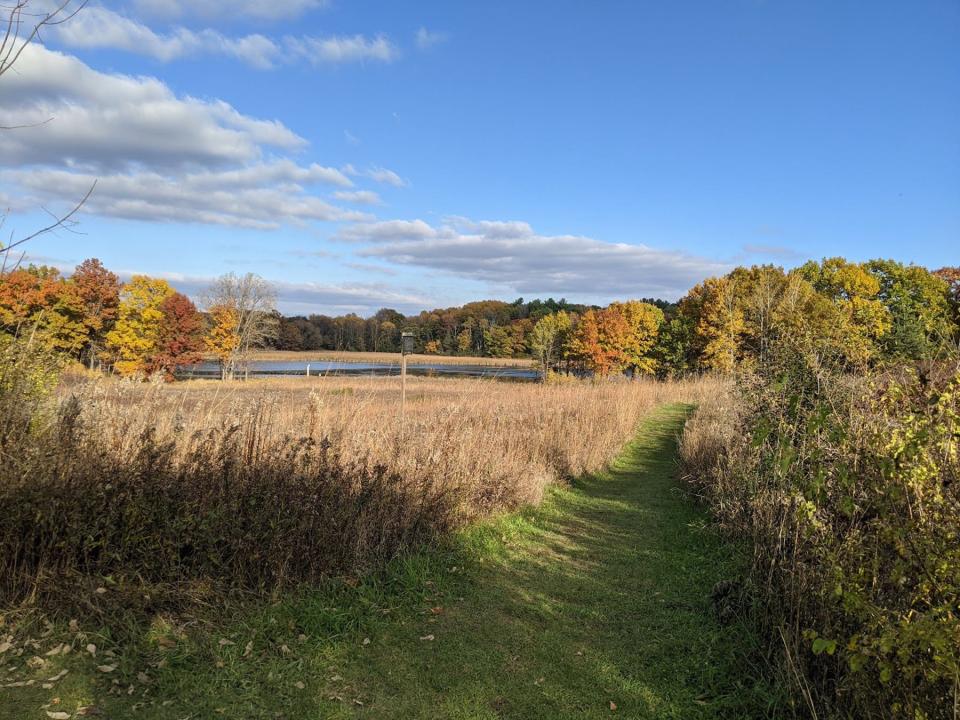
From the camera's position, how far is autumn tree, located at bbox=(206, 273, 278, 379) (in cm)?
4662

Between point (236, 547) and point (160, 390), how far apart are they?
2.44 m

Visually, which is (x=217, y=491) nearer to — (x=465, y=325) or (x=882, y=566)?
(x=882, y=566)

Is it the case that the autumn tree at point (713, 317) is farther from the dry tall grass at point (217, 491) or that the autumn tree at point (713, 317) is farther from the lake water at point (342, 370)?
the dry tall grass at point (217, 491)

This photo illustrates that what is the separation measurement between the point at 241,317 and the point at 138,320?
8007 mm

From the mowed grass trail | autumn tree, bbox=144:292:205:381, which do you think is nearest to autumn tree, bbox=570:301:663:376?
autumn tree, bbox=144:292:205:381

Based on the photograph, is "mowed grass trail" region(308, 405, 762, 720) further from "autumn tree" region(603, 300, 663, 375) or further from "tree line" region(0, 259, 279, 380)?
"autumn tree" region(603, 300, 663, 375)

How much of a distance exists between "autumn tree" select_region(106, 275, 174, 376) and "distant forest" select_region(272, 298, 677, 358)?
15118mm

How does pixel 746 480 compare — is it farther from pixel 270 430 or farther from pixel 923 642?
pixel 270 430

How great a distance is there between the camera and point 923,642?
2.21 meters

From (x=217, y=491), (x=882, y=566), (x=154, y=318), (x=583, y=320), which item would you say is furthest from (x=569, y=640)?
(x=583, y=320)

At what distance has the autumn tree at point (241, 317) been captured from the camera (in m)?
46.6

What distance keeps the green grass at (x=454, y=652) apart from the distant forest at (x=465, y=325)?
184ft

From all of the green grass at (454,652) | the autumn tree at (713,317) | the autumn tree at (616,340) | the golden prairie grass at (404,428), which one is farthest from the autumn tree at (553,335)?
the green grass at (454,652)

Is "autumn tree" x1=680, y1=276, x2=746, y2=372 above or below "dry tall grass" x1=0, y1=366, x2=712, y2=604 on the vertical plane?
above
